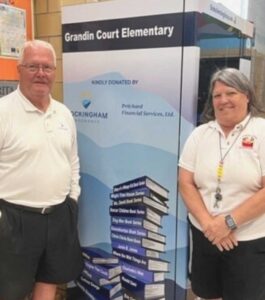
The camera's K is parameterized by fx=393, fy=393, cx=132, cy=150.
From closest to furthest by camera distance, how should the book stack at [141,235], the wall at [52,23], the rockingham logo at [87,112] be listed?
the book stack at [141,235] < the rockingham logo at [87,112] < the wall at [52,23]

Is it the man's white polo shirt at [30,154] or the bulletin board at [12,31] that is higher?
the bulletin board at [12,31]

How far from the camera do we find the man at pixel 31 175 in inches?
67.0

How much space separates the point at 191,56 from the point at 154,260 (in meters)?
1.00

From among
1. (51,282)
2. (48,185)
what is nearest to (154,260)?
(51,282)

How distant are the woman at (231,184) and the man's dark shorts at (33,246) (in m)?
0.60

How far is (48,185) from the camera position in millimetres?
1754

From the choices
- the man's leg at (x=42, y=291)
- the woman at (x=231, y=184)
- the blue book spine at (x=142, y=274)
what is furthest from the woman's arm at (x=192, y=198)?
the man's leg at (x=42, y=291)

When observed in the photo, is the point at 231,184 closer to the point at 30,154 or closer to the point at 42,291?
the point at 30,154

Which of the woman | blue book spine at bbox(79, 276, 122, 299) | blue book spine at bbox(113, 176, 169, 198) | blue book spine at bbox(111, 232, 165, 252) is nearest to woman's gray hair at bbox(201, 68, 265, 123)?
the woman

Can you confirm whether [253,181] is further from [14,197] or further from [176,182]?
[14,197]

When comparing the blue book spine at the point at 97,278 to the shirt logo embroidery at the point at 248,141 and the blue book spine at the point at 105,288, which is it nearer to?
the blue book spine at the point at 105,288

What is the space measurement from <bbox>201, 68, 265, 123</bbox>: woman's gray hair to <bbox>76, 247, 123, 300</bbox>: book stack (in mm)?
953

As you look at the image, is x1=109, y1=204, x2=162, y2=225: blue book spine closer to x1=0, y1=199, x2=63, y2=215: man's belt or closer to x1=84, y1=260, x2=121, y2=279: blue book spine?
x1=84, y1=260, x2=121, y2=279: blue book spine

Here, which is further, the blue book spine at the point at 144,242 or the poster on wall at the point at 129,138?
the blue book spine at the point at 144,242
